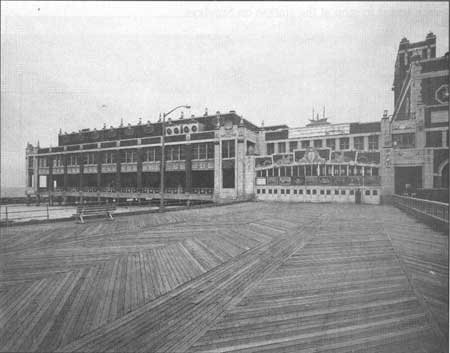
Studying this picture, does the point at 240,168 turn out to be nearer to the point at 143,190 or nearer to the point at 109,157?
the point at 143,190

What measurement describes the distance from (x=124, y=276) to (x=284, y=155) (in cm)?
2462

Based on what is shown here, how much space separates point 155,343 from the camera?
299 centimetres

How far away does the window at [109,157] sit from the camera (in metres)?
43.6

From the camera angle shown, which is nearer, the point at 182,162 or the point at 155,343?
the point at 155,343

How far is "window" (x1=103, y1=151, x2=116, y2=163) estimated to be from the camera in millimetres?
43594

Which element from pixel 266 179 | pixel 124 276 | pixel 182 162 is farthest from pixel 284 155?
pixel 124 276

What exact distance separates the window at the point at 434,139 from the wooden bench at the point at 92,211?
88.0ft

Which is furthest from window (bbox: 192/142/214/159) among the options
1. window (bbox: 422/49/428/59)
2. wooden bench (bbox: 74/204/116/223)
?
window (bbox: 422/49/428/59)

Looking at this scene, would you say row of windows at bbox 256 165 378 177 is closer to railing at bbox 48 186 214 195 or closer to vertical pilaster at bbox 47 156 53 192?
railing at bbox 48 186 214 195

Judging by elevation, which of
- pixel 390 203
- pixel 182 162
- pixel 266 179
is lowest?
pixel 390 203

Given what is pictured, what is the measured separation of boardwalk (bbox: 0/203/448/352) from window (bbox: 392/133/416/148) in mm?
18871

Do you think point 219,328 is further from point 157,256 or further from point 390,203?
point 390,203

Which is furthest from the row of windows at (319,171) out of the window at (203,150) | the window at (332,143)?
the window at (203,150)

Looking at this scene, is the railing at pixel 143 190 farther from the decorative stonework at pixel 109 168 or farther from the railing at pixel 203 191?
the decorative stonework at pixel 109 168
